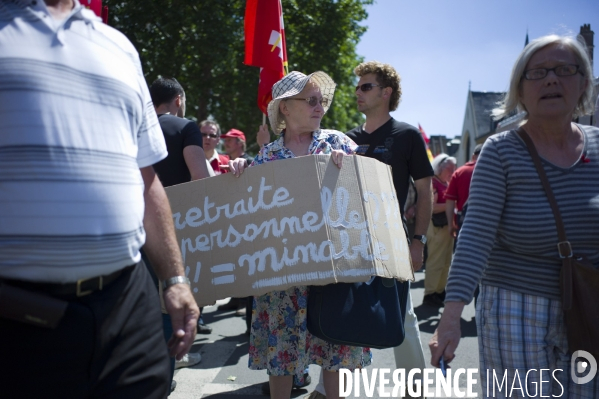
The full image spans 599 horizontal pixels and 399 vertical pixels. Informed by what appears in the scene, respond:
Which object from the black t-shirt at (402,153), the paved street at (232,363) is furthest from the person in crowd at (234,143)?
the black t-shirt at (402,153)

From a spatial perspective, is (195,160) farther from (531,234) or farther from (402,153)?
(531,234)

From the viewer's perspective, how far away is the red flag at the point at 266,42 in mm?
5254

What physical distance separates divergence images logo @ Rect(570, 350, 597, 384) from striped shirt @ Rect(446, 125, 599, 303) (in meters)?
0.22

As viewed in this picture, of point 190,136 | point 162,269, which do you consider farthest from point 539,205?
point 190,136

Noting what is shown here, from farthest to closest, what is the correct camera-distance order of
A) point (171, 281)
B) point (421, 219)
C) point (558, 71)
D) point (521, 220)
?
point (421, 219) < point (558, 71) < point (521, 220) < point (171, 281)

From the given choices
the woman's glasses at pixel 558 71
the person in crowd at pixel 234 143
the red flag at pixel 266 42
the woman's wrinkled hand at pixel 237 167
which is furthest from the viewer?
the person in crowd at pixel 234 143

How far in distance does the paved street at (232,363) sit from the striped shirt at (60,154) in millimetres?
2864

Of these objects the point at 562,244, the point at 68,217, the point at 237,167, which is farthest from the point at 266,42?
the point at 68,217

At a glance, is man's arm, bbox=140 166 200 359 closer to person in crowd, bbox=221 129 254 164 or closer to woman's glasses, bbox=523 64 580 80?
woman's glasses, bbox=523 64 580 80

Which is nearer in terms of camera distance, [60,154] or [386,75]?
[60,154]

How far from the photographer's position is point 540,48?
2398 mm

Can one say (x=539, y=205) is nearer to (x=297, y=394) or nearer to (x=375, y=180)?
(x=375, y=180)

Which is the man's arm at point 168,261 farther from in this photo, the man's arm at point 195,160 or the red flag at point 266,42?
the red flag at point 266,42

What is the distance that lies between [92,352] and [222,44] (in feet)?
51.3
